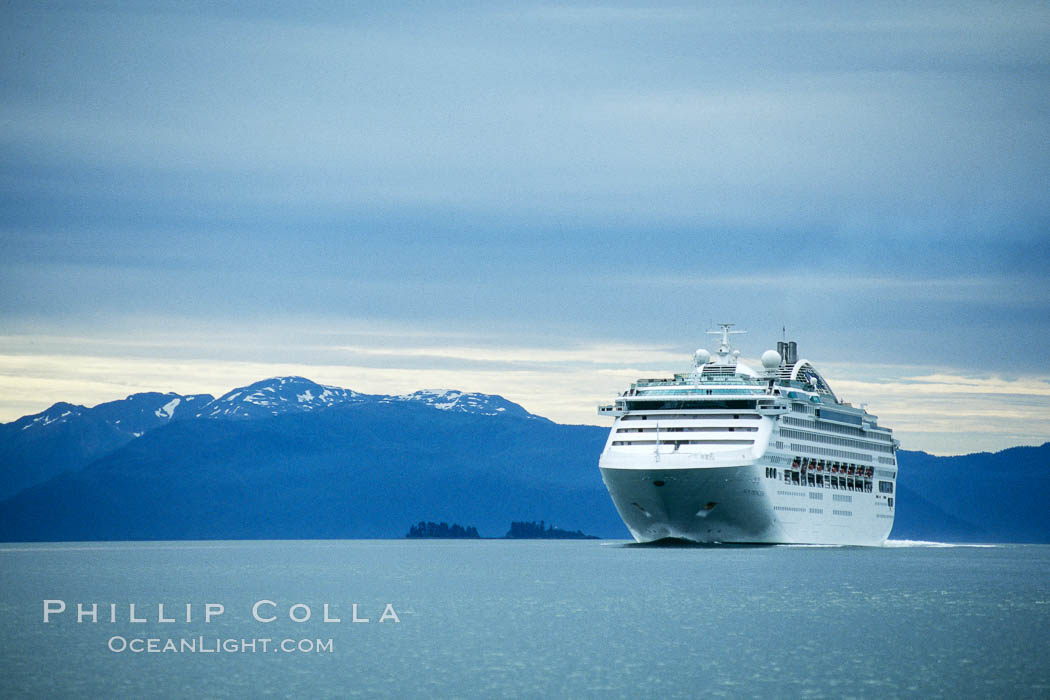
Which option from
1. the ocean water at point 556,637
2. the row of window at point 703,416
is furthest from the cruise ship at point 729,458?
the ocean water at point 556,637

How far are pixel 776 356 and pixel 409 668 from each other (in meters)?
75.4

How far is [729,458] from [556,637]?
1799 inches

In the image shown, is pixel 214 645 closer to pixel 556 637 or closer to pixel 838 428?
pixel 556 637

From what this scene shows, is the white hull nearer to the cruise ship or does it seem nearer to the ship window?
the cruise ship

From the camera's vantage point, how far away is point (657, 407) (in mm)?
106750

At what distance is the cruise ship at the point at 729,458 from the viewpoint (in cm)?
9950

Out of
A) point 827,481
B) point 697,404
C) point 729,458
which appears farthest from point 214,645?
point 827,481

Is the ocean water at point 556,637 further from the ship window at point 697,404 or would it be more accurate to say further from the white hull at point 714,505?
the ship window at point 697,404

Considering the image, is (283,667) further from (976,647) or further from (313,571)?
(313,571)

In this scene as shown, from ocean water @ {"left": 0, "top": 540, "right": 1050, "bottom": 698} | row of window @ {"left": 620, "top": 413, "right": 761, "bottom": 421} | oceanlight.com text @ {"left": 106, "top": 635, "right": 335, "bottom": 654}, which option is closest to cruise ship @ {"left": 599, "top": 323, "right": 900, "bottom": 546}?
row of window @ {"left": 620, "top": 413, "right": 761, "bottom": 421}

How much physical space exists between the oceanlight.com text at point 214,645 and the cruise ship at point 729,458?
47.7 meters

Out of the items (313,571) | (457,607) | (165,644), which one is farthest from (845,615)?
(313,571)

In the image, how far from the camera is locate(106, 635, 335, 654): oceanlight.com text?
5038 cm

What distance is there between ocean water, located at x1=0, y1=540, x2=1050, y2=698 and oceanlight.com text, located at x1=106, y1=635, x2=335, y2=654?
152 mm
